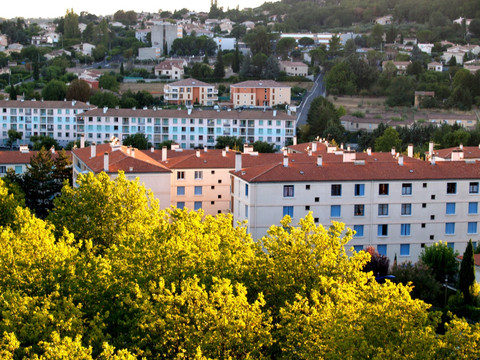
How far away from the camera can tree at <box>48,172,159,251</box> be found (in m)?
32.7

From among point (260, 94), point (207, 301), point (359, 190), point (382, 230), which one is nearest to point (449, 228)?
point (382, 230)

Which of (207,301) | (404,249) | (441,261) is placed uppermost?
(207,301)

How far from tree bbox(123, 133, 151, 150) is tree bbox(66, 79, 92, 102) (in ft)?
79.2

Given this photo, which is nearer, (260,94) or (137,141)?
(137,141)

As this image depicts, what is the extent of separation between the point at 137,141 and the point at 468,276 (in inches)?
1931

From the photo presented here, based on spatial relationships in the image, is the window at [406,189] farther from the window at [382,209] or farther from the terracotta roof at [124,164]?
the terracotta roof at [124,164]

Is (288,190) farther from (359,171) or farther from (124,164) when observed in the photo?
(124,164)

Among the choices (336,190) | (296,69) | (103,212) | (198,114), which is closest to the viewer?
(103,212)

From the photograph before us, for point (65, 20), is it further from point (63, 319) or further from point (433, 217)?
point (63, 319)

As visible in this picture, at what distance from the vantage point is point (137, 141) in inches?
3100

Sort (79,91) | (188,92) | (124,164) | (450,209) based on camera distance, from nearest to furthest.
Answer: (450,209) → (124,164) → (79,91) → (188,92)

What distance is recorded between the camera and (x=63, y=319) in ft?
72.4

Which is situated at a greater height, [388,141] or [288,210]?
[288,210]

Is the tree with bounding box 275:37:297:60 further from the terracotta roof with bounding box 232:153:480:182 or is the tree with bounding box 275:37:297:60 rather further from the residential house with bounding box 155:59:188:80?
the terracotta roof with bounding box 232:153:480:182
